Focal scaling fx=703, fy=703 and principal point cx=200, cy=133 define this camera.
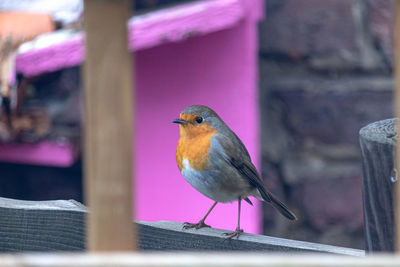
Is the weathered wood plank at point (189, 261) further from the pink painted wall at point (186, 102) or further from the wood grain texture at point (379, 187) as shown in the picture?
the pink painted wall at point (186, 102)

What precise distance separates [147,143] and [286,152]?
541mm

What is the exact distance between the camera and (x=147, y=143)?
2.75 metres

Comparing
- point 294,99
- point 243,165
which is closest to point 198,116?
point 243,165

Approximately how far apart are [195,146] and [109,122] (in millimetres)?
1432

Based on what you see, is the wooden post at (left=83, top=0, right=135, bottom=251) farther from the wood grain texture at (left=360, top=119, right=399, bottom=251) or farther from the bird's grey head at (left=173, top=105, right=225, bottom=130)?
the bird's grey head at (left=173, top=105, right=225, bottom=130)

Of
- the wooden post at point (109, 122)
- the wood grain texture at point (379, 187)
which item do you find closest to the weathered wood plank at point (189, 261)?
the wooden post at point (109, 122)

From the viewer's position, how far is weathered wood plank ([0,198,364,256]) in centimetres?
146

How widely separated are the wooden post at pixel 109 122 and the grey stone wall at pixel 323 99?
184cm

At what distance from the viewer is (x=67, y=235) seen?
1.46 m

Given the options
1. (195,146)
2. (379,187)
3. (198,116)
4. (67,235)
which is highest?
(198,116)

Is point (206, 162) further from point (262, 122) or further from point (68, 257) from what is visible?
point (68, 257)

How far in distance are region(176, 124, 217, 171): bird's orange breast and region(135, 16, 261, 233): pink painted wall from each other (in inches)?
11.5

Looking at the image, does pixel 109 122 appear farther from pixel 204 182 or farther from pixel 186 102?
pixel 186 102

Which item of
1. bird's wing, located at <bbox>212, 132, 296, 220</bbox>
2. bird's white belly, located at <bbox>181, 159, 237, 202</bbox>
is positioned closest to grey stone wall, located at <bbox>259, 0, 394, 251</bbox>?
bird's wing, located at <bbox>212, 132, 296, 220</bbox>
